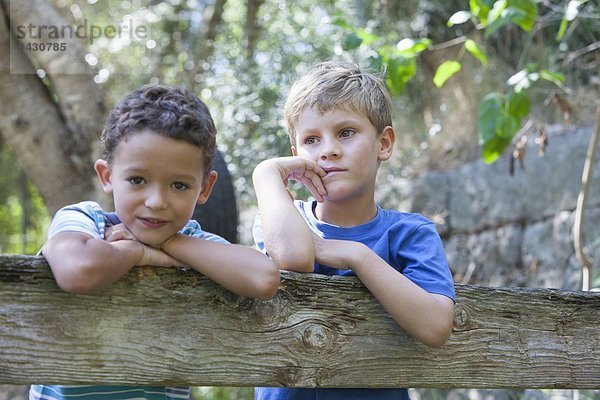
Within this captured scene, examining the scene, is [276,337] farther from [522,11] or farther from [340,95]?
[522,11]

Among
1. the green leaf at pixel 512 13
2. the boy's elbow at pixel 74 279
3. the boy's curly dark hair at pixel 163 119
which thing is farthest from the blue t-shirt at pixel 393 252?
the green leaf at pixel 512 13

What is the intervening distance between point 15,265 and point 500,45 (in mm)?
6430

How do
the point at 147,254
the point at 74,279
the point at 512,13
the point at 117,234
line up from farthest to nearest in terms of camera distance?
the point at 512,13
the point at 117,234
the point at 147,254
the point at 74,279

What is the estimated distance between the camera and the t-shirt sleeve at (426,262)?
1.70 metres

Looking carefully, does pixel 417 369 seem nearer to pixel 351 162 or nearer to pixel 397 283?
pixel 397 283

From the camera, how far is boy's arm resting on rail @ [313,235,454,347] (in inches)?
62.6

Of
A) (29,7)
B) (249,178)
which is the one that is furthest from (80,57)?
(249,178)

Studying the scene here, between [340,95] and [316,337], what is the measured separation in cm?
67

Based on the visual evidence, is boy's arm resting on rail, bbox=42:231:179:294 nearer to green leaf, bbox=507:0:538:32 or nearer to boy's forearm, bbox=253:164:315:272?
boy's forearm, bbox=253:164:315:272

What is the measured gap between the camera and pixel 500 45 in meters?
7.11

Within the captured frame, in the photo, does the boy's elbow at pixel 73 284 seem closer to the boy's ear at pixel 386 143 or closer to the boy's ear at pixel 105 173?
the boy's ear at pixel 105 173

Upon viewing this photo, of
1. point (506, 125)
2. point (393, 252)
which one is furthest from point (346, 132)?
point (506, 125)

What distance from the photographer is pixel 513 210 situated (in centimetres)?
627

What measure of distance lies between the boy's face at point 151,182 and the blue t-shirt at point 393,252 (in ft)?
1.18
